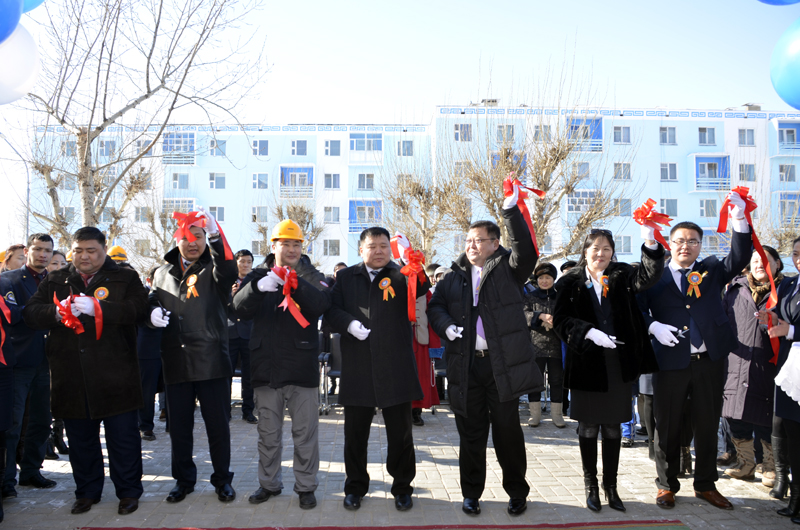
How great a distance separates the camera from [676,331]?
433 centimetres

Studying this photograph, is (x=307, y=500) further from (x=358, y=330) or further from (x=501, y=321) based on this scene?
(x=501, y=321)

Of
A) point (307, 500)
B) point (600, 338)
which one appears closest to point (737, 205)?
point (600, 338)

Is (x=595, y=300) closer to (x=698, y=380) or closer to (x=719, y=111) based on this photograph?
(x=698, y=380)

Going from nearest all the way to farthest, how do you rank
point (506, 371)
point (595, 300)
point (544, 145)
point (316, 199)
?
point (506, 371) → point (595, 300) → point (544, 145) → point (316, 199)

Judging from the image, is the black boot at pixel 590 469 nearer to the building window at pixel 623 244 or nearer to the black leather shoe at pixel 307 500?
the black leather shoe at pixel 307 500

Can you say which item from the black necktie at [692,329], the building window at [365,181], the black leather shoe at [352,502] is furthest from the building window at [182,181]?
the black necktie at [692,329]

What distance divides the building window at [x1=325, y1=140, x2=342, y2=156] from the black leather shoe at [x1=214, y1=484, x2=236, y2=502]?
100 ft

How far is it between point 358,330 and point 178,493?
1911 mm

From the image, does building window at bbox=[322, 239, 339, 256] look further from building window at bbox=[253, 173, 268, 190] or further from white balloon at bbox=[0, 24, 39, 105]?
white balloon at bbox=[0, 24, 39, 105]

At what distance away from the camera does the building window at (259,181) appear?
33219 mm

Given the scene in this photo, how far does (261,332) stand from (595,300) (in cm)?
258

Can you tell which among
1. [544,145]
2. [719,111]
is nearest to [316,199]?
[544,145]

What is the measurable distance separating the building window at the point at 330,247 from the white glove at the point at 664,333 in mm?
28859

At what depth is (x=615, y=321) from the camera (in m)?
4.38
